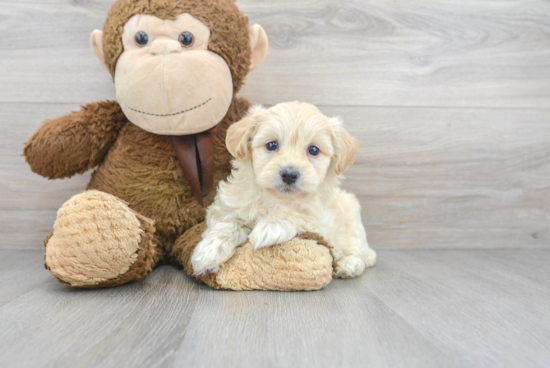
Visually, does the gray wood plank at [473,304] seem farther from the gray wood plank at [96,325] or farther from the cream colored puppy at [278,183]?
the gray wood plank at [96,325]

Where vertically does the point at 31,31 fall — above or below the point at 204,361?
above

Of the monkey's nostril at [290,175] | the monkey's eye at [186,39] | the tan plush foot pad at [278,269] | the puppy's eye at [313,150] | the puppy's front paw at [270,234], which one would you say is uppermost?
the monkey's eye at [186,39]

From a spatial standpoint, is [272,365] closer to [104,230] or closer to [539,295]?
[104,230]

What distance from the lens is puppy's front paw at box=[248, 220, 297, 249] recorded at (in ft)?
3.28

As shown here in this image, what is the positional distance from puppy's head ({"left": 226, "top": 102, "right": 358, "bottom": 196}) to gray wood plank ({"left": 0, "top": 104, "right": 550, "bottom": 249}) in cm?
54

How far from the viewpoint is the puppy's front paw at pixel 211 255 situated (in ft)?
3.26

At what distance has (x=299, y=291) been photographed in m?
1.02

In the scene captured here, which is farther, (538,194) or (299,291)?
(538,194)

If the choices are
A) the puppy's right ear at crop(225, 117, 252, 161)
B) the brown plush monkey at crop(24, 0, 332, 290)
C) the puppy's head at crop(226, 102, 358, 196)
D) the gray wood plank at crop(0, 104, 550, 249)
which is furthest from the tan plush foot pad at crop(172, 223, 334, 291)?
the gray wood plank at crop(0, 104, 550, 249)

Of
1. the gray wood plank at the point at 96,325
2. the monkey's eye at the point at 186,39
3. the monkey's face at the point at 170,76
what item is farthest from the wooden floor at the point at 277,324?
the monkey's eye at the point at 186,39

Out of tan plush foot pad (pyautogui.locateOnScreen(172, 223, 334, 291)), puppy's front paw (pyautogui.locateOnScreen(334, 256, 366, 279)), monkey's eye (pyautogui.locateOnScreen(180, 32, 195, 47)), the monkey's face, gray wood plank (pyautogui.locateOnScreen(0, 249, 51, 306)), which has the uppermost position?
monkey's eye (pyautogui.locateOnScreen(180, 32, 195, 47))

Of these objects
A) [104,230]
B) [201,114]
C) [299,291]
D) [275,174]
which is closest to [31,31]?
[201,114]

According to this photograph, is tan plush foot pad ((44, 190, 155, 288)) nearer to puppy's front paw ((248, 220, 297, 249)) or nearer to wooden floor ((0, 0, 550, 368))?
wooden floor ((0, 0, 550, 368))

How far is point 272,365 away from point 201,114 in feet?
2.33
